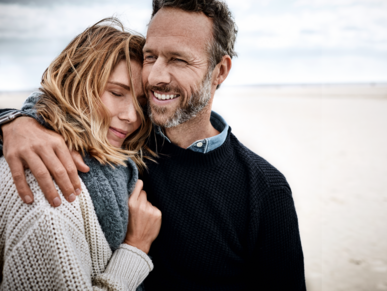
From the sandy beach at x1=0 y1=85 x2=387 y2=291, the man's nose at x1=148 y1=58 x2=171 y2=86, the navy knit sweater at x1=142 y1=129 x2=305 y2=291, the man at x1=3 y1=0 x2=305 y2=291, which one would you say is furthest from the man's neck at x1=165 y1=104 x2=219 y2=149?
the sandy beach at x1=0 y1=85 x2=387 y2=291

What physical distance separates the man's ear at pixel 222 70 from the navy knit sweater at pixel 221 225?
55 centimetres

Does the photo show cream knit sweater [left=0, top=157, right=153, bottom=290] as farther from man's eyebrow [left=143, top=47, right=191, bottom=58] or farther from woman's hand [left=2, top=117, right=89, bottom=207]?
man's eyebrow [left=143, top=47, right=191, bottom=58]

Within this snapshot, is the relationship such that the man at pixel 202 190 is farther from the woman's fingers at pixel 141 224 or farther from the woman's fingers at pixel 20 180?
the woman's fingers at pixel 20 180

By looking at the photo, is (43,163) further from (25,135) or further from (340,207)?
(340,207)

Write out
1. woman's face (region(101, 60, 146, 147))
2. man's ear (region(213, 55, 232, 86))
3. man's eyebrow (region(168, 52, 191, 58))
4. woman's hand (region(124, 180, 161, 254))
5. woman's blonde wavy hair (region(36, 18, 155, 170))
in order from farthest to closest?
man's ear (region(213, 55, 232, 86)), man's eyebrow (region(168, 52, 191, 58)), woman's face (region(101, 60, 146, 147)), woman's hand (region(124, 180, 161, 254)), woman's blonde wavy hair (region(36, 18, 155, 170))

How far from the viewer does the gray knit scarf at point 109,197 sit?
1.38m

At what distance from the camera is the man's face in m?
1.84

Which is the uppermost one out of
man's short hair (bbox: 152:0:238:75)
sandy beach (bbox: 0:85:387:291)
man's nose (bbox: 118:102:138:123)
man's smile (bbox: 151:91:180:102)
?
man's short hair (bbox: 152:0:238:75)

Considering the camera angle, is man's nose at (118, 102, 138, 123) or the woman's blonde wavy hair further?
man's nose at (118, 102, 138, 123)

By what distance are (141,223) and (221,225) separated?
0.52m

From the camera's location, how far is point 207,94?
2053mm

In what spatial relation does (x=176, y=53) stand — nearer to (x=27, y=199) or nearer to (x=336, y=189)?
(x=27, y=199)

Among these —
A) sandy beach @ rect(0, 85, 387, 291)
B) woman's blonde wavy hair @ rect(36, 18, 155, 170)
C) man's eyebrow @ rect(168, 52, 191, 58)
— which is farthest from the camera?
sandy beach @ rect(0, 85, 387, 291)

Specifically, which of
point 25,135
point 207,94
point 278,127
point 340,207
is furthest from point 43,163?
point 278,127
